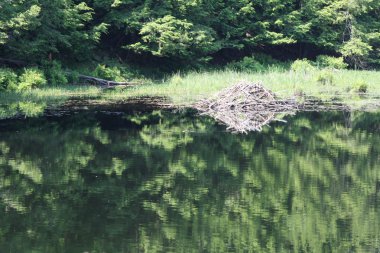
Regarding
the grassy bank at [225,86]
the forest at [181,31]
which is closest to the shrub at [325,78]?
the grassy bank at [225,86]

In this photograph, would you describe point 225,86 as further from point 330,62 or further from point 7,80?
point 330,62

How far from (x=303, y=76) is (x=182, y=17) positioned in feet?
28.0

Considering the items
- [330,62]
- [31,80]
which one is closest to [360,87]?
[330,62]

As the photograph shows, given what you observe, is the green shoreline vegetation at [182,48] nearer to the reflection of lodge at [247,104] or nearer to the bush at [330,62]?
the bush at [330,62]

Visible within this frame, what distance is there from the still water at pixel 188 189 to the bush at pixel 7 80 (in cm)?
862

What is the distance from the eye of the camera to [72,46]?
31641 millimetres

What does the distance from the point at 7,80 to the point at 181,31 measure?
10704mm

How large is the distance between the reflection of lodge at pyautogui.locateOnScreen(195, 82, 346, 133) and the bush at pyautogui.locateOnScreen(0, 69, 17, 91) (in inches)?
315

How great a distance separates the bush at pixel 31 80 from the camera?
25.8 m

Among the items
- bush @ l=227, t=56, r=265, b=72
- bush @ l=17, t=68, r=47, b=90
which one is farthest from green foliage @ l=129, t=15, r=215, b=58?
bush @ l=17, t=68, r=47, b=90

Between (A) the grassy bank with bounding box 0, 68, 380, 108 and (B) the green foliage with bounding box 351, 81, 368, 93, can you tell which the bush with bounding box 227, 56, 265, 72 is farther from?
(B) the green foliage with bounding box 351, 81, 368, 93

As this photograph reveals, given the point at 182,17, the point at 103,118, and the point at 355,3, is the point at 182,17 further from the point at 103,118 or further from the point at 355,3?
the point at 103,118

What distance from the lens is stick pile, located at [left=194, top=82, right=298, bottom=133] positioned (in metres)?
20.0

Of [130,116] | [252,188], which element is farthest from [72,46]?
[252,188]
